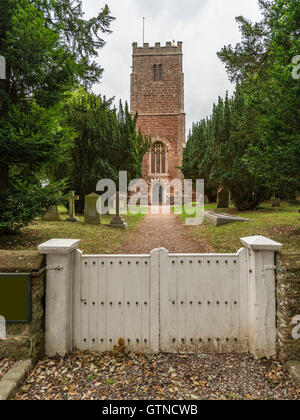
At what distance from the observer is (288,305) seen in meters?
2.54

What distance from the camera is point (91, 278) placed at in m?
2.89

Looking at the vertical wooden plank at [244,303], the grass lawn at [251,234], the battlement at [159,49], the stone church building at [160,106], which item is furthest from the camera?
the battlement at [159,49]

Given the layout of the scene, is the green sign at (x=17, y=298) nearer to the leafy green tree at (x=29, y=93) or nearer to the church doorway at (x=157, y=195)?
the leafy green tree at (x=29, y=93)

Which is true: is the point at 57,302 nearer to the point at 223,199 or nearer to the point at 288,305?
the point at 288,305

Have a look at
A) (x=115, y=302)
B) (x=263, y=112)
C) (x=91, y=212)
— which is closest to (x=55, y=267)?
(x=115, y=302)

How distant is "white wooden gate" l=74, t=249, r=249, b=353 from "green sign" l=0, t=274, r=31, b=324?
1.68 ft

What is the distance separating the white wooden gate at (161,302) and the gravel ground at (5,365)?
1.94 feet

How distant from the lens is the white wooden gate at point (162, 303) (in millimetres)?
2830

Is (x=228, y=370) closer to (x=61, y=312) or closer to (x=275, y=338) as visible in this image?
(x=275, y=338)

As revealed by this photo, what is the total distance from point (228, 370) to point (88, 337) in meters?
1.56

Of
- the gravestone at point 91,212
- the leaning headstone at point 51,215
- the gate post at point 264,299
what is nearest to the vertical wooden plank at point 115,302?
the gate post at point 264,299

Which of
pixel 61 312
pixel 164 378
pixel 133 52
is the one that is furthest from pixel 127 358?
pixel 133 52

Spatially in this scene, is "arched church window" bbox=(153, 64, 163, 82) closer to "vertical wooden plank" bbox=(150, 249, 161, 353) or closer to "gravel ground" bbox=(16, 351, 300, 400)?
"vertical wooden plank" bbox=(150, 249, 161, 353)

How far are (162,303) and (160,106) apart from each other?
2691 centimetres
